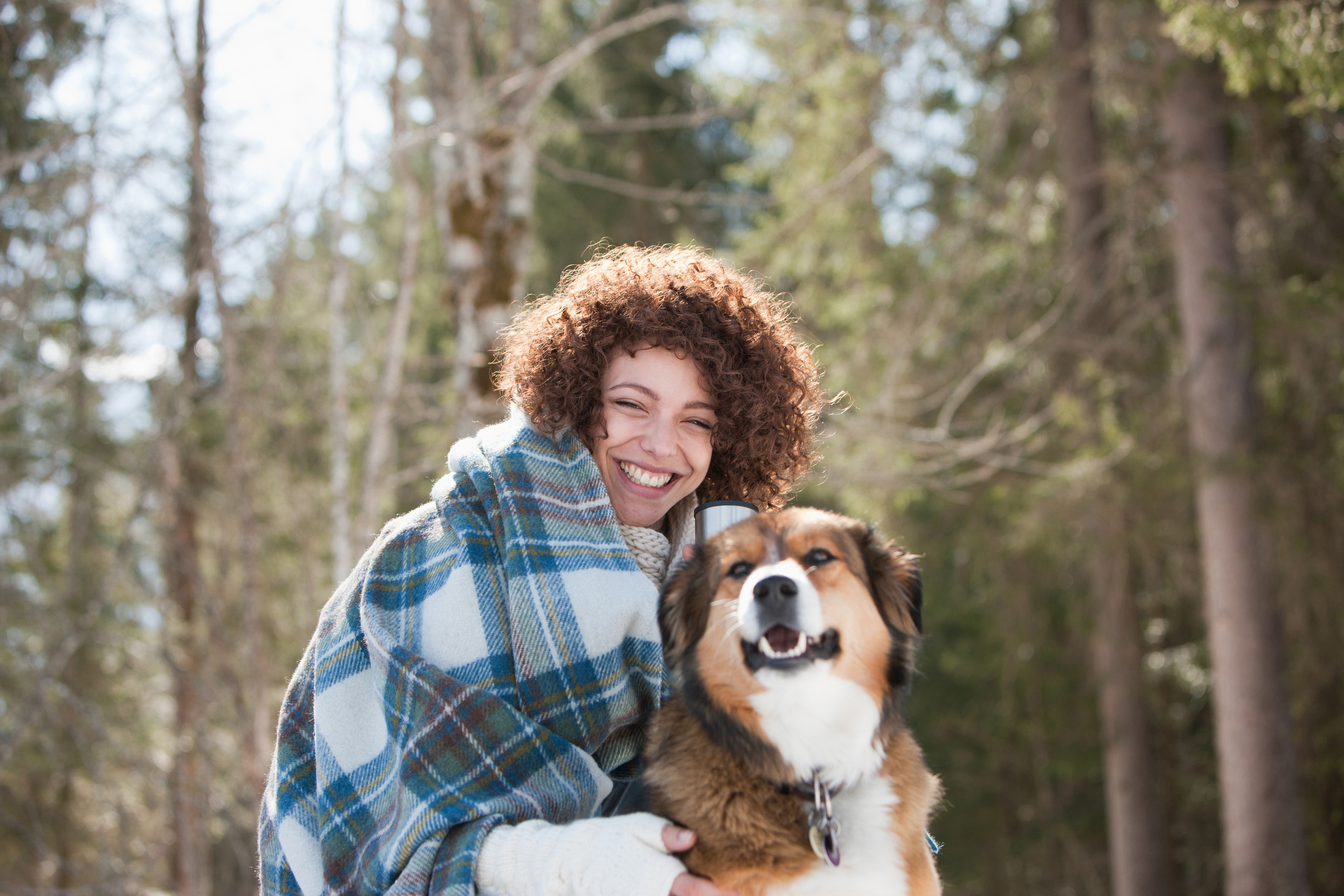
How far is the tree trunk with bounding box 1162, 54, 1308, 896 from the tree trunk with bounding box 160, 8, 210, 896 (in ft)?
22.0

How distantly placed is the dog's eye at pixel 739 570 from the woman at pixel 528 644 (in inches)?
8.1

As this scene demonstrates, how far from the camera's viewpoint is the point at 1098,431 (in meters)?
8.24

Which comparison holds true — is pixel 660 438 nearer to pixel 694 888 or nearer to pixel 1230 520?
pixel 694 888

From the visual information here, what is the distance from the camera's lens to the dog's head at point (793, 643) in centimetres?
180

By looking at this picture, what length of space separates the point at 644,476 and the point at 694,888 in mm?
967

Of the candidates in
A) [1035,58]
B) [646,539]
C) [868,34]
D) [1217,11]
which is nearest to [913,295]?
[868,34]

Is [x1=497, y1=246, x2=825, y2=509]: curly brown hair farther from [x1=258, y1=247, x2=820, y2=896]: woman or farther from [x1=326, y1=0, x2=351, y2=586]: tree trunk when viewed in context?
[x1=326, y1=0, x2=351, y2=586]: tree trunk

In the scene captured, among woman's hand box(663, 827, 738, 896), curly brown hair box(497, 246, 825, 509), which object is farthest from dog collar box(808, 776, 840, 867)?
curly brown hair box(497, 246, 825, 509)

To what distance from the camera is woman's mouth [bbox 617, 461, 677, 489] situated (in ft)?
7.84

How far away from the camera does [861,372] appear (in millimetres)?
8422

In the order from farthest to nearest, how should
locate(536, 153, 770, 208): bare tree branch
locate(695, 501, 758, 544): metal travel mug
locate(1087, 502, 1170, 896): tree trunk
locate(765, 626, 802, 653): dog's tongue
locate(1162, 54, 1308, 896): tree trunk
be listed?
locate(1087, 502, 1170, 896): tree trunk
locate(1162, 54, 1308, 896): tree trunk
locate(536, 153, 770, 208): bare tree branch
locate(695, 501, 758, 544): metal travel mug
locate(765, 626, 802, 653): dog's tongue

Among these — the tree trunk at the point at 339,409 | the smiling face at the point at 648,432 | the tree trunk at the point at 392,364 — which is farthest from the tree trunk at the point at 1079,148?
the smiling face at the point at 648,432

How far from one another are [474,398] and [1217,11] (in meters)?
3.87

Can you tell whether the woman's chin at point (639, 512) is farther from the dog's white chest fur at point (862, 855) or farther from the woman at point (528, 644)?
the dog's white chest fur at point (862, 855)
